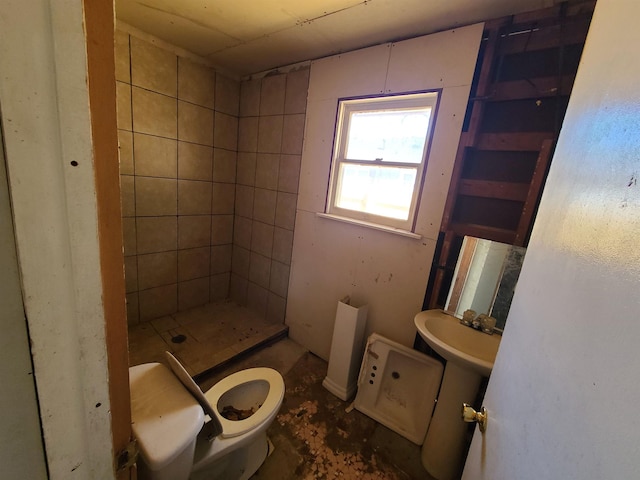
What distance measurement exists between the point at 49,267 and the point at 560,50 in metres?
1.85

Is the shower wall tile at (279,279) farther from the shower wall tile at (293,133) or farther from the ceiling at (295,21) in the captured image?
the ceiling at (295,21)

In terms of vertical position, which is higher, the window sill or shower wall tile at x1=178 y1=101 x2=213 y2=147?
shower wall tile at x1=178 y1=101 x2=213 y2=147

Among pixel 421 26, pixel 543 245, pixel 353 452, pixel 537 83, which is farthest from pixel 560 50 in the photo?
pixel 353 452

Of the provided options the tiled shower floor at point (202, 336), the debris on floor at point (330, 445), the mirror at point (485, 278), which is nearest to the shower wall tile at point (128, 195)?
the tiled shower floor at point (202, 336)

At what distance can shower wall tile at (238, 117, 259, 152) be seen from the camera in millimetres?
2379

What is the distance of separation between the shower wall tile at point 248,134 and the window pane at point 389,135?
990 millimetres

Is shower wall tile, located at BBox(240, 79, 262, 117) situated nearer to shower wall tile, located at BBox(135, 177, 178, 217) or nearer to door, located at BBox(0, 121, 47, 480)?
shower wall tile, located at BBox(135, 177, 178, 217)

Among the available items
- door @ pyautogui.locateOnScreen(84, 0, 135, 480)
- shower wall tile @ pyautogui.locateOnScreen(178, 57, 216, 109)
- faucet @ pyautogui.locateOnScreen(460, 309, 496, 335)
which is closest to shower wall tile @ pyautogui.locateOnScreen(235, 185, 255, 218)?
shower wall tile @ pyautogui.locateOnScreen(178, 57, 216, 109)

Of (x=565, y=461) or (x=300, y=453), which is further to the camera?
(x=300, y=453)

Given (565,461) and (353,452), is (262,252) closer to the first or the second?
(353,452)

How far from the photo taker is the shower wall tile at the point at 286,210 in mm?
2190

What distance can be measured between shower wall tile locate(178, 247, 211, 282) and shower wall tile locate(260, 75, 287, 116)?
1446 mm

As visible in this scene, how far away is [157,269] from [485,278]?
8.26 ft

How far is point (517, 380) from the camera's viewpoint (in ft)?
1.77
